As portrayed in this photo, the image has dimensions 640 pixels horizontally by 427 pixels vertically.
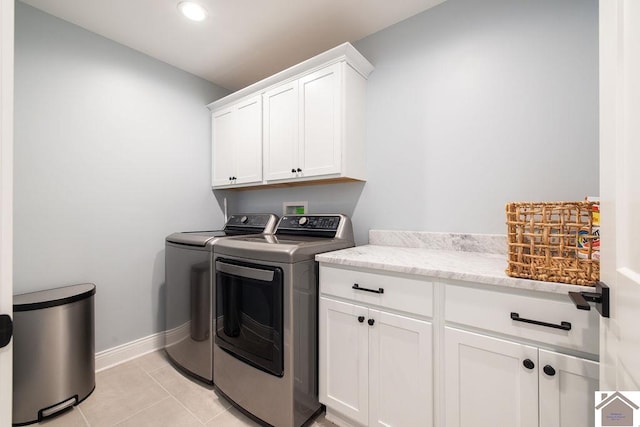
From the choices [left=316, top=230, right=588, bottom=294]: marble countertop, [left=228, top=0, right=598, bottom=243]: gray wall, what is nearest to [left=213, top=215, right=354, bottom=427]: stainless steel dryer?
[left=316, top=230, right=588, bottom=294]: marble countertop

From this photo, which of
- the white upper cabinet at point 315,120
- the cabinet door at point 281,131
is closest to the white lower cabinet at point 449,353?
the white upper cabinet at point 315,120

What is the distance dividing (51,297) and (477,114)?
112 inches

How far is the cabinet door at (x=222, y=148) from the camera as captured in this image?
2.48 metres

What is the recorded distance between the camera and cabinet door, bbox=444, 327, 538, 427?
0.91m

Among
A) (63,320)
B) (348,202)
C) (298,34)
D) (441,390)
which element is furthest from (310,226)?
(63,320)

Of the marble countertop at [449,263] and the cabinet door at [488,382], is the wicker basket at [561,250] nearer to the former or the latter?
the marble countertop at [449,263]

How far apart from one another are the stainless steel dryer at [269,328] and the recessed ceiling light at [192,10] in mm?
1564

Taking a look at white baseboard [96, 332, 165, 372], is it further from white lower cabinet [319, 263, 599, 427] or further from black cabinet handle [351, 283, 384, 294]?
black cabinet handle [351, 283, 384, 294]

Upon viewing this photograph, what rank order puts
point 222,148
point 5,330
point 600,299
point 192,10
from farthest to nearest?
1. point 222,148
2. point 192,10
3. point 600,299
4. point 5,330

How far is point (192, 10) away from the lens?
174 centimetres

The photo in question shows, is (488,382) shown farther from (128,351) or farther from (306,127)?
(128,351)

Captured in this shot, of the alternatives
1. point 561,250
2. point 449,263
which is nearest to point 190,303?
point 449,263

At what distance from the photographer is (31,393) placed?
146 centimetres

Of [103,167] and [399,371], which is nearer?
[399,371]
